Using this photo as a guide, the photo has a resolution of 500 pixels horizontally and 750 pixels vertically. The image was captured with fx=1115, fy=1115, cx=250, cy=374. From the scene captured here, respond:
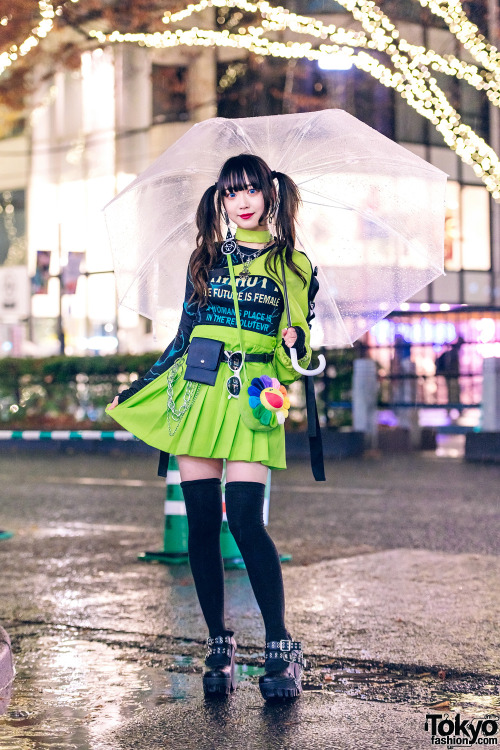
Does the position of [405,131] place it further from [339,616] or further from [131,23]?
[339,616]

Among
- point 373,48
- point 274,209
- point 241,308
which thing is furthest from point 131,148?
point 241,308

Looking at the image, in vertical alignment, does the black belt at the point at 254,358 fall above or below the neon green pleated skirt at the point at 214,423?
above

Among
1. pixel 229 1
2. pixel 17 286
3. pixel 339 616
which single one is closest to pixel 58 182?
pixel 17 286

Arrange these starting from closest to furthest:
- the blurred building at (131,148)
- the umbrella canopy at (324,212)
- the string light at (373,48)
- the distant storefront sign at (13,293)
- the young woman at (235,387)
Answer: the young woman at (235,387)
the umbrella canopy at (324,212)
the string light at (373,48)
the distant storefront sign at (13,293)
the blurred building at (131,148)

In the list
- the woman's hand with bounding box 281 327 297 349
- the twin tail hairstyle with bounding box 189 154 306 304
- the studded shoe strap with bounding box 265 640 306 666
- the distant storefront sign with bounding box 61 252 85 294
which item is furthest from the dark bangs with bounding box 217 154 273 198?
the distant storefront sign with bounding box 61 252 85 294

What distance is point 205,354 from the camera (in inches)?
160

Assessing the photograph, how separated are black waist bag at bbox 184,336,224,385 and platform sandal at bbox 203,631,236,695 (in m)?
0.96

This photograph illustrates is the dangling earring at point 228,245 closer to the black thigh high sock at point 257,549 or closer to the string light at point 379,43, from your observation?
the black thigh high sock at point 257,549

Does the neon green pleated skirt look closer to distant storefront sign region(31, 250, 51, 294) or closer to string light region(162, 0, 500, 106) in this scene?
string light region(162, 0, 500, 106)

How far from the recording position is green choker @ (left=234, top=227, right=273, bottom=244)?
4.24 m

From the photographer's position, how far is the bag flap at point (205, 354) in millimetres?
4066

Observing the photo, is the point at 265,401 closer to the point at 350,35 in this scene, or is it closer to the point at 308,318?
the point at 308,318

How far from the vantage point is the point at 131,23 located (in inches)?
664

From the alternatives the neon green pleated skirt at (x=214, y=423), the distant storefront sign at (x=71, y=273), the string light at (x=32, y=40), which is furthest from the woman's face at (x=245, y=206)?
the distant storefront sign at (x=71, y=273)
